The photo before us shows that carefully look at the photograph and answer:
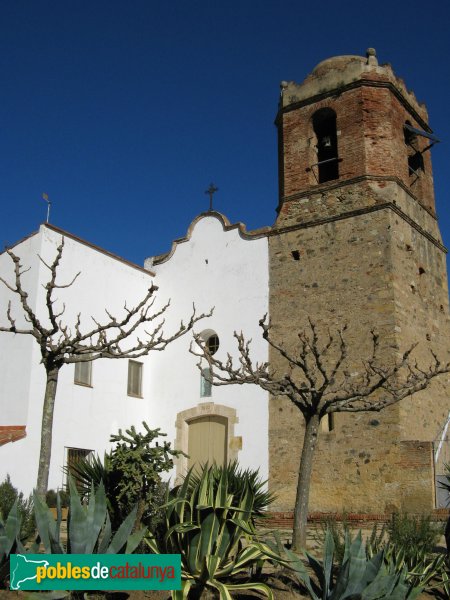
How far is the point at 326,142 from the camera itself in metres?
18.3

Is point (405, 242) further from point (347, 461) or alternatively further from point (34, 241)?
point (34, 241)

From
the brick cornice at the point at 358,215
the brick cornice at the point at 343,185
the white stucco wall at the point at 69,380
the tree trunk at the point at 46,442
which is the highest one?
the brick cornice at the point at 343,185

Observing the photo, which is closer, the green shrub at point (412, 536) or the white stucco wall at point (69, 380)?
the green shrub at point (412, 536)

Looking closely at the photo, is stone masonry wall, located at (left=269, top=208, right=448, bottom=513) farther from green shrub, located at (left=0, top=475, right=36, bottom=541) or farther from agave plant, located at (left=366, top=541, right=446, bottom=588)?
agave plant, located at (left=366, top=541, right=446, bottom=588)

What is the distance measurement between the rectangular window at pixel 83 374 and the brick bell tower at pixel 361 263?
4960 mm

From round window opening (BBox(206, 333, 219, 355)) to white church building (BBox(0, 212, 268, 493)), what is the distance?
4cm

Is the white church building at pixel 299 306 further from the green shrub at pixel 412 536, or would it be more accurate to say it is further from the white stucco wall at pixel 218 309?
the green shrub at pixel 412 536

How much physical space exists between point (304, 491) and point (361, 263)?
317 inches

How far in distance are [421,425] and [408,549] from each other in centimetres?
765

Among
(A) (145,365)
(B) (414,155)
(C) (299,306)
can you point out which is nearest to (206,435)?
(A) (145,365)

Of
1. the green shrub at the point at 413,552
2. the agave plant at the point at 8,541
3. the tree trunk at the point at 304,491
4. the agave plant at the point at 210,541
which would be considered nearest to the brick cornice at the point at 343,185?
the tree trunk at the point at 304,491

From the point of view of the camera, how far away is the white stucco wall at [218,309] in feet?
57.5

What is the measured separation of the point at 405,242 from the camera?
56.2 feet

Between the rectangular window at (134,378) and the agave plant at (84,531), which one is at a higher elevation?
the rectangular window at (134,378)
